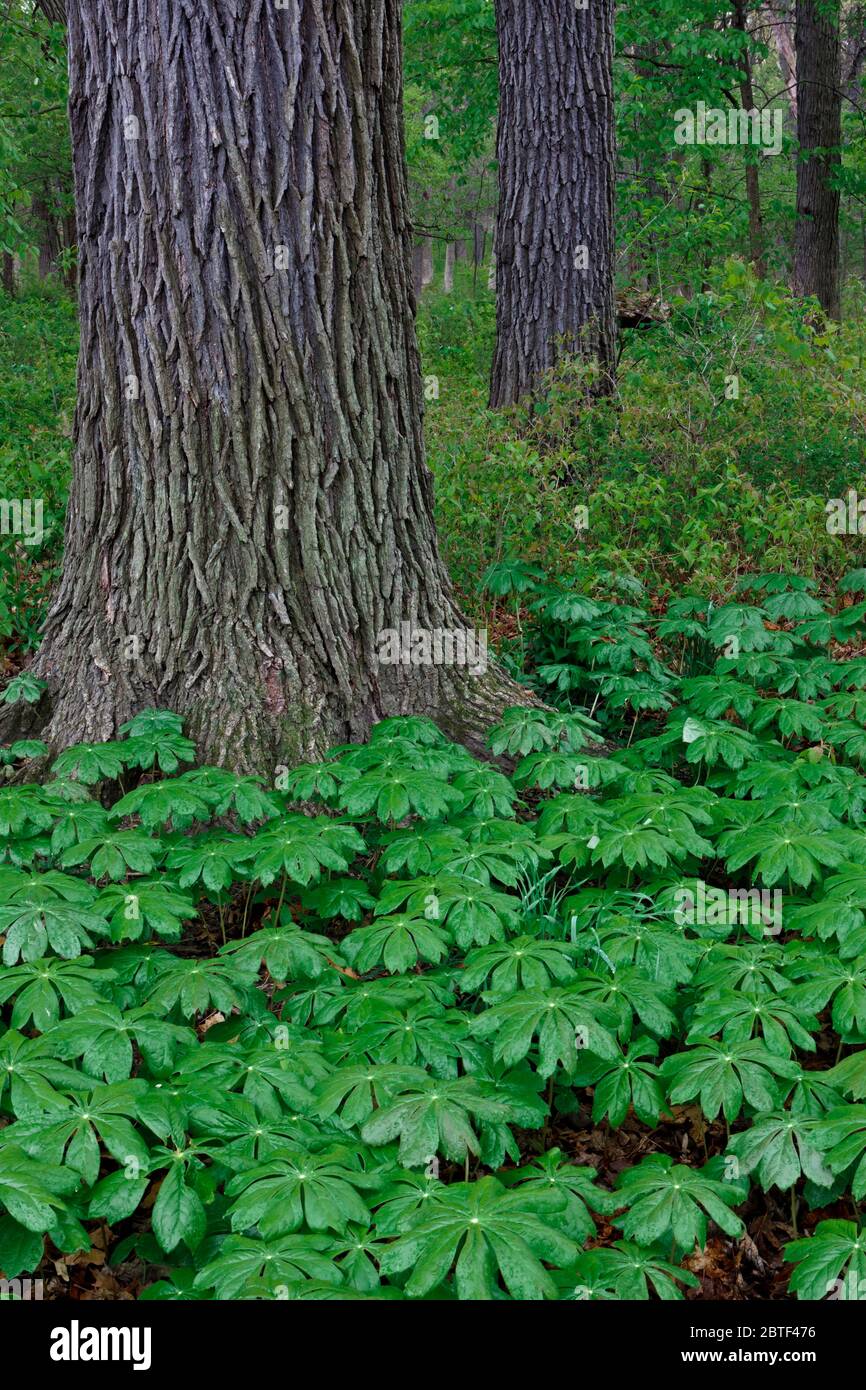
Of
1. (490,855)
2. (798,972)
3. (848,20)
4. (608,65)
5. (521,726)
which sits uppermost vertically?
(848,20)

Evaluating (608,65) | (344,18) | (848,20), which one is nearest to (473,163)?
(848,20)


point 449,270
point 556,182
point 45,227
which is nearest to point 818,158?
point 556,182

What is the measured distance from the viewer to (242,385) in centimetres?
363

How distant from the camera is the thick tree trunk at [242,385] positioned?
3.50m

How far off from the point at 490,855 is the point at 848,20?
1881 centimetres

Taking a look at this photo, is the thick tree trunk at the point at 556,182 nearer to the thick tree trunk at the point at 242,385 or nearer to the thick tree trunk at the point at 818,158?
the thick tree trunk at the point at 242,385

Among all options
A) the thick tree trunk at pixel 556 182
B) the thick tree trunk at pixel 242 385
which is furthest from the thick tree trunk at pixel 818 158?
the thick tree trunk at pixel 242 385

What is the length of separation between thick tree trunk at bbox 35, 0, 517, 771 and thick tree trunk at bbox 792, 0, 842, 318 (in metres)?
10.1

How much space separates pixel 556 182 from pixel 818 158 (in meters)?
6.86

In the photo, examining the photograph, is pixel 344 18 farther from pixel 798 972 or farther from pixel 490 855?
pixel 798 972

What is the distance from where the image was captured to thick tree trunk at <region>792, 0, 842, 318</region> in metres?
12.5

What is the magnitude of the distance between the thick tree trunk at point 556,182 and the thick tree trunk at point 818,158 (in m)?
6.07

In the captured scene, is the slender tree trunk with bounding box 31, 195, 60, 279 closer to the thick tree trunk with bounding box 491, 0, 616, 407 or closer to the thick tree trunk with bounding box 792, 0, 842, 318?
the thick tree trunk with bounding box 792, 0, 842, 318

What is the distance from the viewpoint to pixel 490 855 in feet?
10.2
